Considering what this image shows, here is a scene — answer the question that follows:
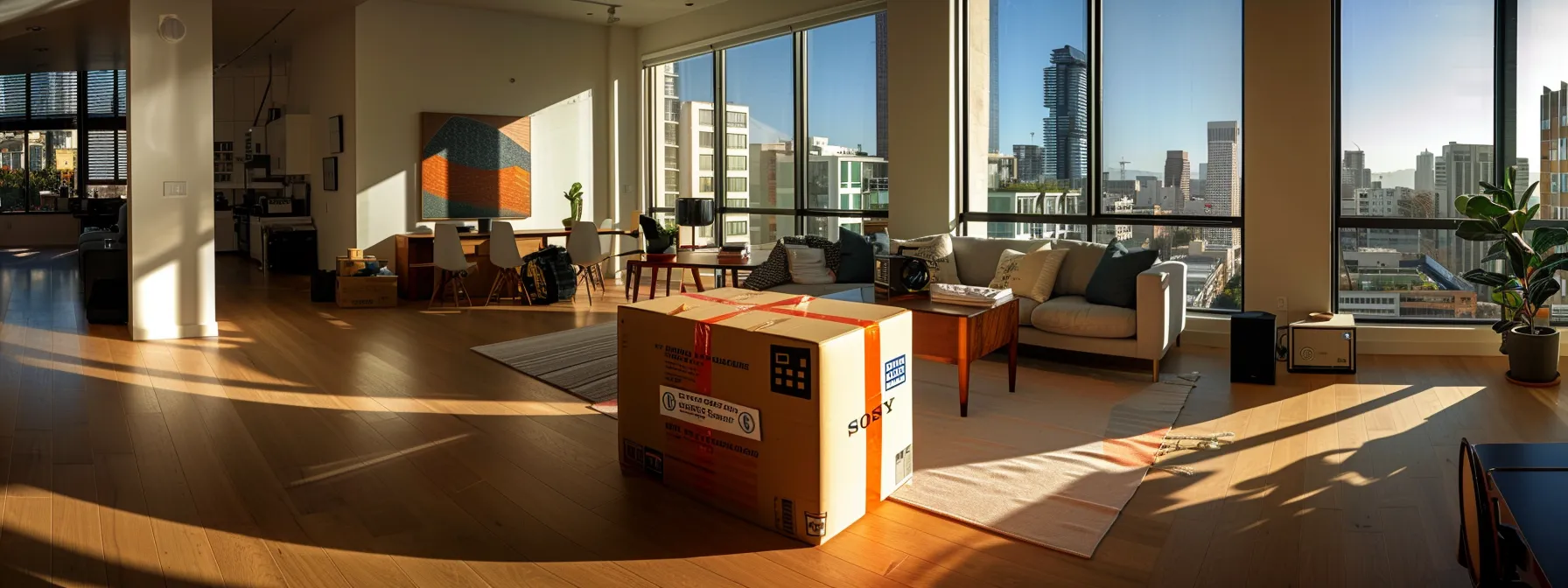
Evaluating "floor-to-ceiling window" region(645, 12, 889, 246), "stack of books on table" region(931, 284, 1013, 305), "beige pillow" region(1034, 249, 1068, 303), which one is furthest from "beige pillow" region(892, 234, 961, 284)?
"stack of books on table" region(931, 284, 1013, 305)

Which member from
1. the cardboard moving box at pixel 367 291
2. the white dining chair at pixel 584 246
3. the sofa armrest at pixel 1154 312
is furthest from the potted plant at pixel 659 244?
the sofa armrest at pixel 1154 312

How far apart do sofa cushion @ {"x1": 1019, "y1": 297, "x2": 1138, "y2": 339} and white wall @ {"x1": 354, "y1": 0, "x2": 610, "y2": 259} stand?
22.1 feet

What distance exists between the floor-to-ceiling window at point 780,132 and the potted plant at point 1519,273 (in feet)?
14.4

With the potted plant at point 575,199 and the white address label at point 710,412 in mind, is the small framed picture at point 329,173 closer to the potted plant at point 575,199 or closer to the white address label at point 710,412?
the potted plant at point 575,199

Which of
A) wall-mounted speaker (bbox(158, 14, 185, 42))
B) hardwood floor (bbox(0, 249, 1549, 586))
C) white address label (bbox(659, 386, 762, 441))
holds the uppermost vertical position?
wall-mounted speaker (bbox(158, 14, 185, 42))

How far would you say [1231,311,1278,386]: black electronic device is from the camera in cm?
557

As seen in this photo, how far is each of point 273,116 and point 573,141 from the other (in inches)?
196

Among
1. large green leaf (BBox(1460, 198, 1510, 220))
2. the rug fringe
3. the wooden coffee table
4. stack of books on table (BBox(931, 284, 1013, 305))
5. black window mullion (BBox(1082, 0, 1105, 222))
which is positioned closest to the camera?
the rug fringe

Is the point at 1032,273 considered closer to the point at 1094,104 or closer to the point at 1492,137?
the point at 1094,104

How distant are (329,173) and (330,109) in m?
0.70

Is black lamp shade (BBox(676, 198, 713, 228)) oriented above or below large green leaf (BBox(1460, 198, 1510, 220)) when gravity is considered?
above

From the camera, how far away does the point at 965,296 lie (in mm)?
5203

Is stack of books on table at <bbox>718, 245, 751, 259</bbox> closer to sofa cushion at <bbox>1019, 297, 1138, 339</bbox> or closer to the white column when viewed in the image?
sofa cushion at <bbox>1019, 297, 1138, 339</bbox>

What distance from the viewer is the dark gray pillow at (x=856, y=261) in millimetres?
7578
